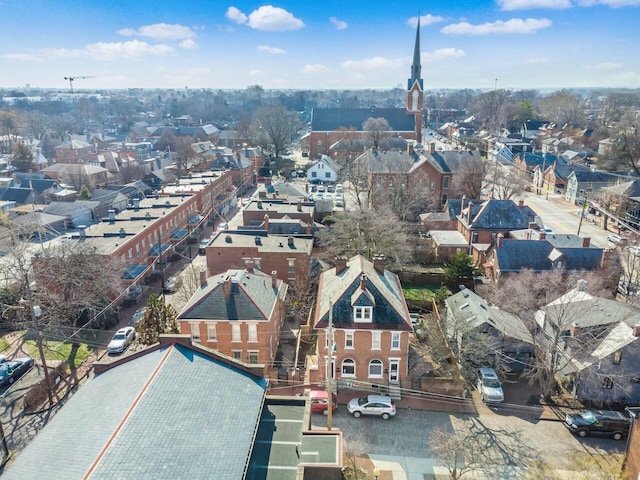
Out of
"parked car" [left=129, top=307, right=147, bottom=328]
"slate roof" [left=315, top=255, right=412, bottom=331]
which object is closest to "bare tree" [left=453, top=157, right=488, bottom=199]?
"slate roof" [left=315, top=255, right=412, bottom=331]

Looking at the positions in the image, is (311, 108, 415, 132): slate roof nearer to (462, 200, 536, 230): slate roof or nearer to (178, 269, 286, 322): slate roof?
(462, 200, 536, 230): slate roof

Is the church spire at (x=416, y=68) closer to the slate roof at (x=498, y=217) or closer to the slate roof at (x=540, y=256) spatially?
the slate roof at (x=498, y=217)

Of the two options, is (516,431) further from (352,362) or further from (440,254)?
(440,254)

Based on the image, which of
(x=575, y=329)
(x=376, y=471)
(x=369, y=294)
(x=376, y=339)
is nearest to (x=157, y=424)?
(x=376, y=471)

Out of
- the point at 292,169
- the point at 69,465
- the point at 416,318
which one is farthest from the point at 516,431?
the point at 292,169

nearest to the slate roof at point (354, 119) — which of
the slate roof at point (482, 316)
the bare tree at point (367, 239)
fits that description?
the bare tree at point (367, 239)

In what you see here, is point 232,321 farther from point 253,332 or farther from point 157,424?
point 157,424

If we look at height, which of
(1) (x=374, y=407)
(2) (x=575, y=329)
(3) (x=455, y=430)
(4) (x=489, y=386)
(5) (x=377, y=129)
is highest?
(5) (x=377, y=129)
